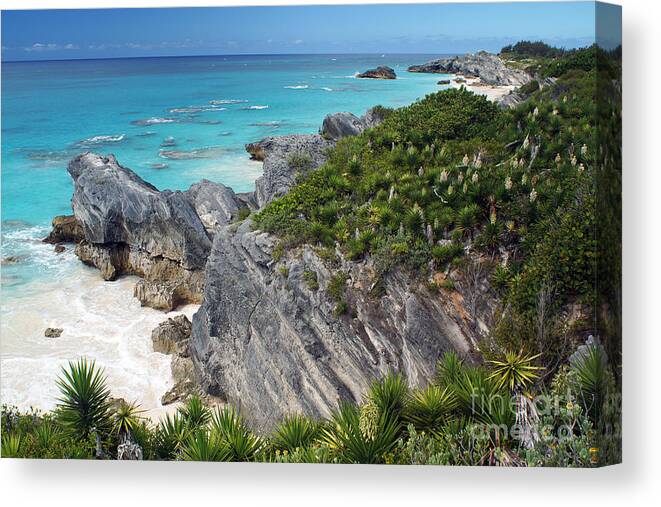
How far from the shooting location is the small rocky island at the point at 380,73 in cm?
1127

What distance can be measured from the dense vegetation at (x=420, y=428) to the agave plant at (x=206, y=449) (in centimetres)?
1

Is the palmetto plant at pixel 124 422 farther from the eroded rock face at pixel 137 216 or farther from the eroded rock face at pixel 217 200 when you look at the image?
the eroded rock face at pixel 217 200

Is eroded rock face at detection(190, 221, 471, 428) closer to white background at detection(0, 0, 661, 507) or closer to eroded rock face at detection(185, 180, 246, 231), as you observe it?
eroded rock face at detection(185, 180, 246, 231)

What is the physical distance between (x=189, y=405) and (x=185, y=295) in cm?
333

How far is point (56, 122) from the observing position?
11.6 meters

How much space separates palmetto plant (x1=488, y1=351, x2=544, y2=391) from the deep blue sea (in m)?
3.89

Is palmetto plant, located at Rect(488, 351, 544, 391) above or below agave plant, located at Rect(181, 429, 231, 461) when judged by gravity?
above

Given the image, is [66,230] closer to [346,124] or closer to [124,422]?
[124,422]

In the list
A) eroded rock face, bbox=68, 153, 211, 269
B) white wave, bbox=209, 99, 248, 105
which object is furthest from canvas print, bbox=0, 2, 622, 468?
Answer: eroded rock face, bbox=68, 153, 211, 269

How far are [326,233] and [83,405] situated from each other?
3.94 meters

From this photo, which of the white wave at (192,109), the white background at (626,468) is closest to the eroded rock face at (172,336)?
the white background at (626,468)

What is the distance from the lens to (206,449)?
32.9 feet

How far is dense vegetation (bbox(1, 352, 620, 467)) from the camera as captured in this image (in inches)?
371

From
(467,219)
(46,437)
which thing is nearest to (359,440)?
Answer: (467,219)
